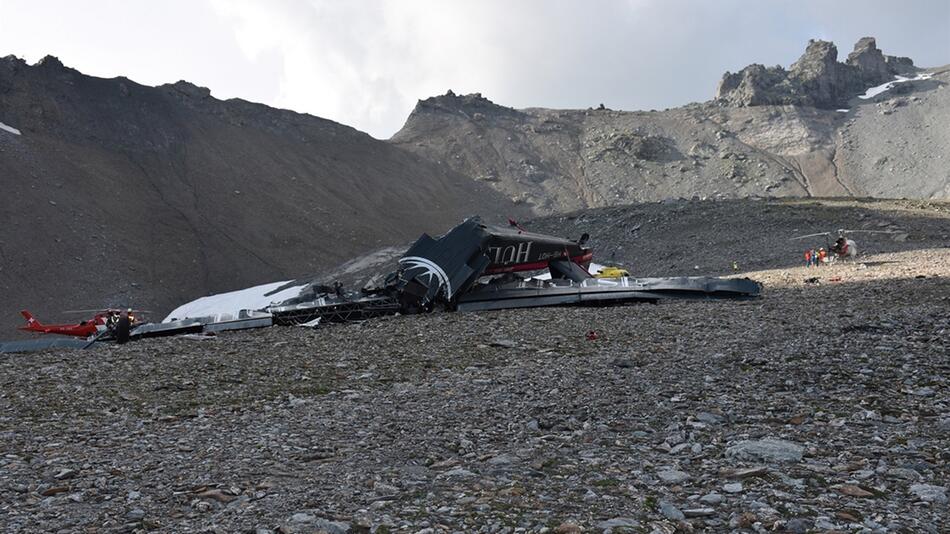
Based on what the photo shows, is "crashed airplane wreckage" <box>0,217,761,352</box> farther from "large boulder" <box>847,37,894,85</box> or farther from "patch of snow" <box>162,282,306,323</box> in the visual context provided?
"large boulder" <box>847,37,894,85</box>

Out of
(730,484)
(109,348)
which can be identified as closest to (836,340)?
(730,484)

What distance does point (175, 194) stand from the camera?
2571 inches

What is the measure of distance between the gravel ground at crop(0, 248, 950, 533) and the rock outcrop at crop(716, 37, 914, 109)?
103 meters

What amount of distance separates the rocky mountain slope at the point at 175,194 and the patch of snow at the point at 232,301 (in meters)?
3.03

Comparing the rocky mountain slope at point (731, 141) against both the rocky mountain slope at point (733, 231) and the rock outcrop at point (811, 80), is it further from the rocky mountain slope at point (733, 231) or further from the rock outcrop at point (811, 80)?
the rocky mountain slope at point (733, 231)

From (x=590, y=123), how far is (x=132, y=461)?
104523mm

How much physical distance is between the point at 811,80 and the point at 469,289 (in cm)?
10454

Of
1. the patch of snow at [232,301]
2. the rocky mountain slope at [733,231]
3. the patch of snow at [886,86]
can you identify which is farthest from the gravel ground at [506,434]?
the patch of snow at [886,86]

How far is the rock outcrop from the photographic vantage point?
108 meters

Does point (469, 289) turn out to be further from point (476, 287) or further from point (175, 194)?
point (175, 194)

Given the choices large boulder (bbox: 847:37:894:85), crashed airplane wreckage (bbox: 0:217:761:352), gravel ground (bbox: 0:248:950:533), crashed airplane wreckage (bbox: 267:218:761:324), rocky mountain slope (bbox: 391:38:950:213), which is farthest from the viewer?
large boulder (bbox: 847:37:894:85)

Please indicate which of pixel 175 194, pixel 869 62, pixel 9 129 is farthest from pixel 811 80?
pixel 9 129

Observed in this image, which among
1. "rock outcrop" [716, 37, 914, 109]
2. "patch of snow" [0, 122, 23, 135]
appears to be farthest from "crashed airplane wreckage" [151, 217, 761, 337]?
"rock outcrop" [716, 37, 914, 109]

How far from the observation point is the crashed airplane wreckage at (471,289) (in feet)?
64.9
